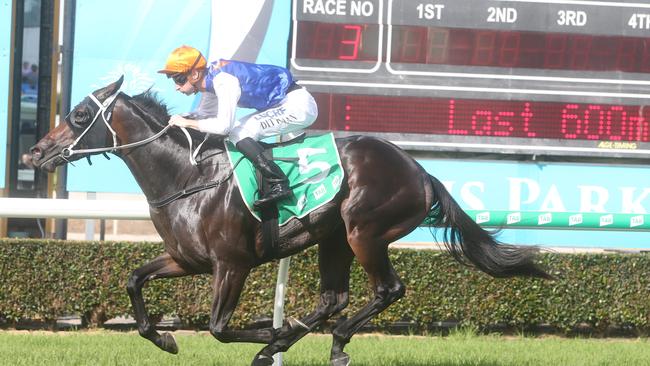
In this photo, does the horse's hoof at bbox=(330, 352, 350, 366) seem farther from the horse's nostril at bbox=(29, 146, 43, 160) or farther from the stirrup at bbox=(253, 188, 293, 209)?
the horse's nostril at bbox=(29, 146, 43, 160)

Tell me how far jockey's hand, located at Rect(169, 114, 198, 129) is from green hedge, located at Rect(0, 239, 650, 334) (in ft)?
7.85

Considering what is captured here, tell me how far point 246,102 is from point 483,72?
10.9 ft

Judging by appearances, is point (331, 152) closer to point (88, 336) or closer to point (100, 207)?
point (100, 207)

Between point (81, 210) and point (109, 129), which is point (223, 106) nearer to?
point (109, 129)

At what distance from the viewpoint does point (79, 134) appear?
414 cm

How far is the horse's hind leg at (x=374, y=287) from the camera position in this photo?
418 cm

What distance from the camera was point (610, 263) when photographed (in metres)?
6.57

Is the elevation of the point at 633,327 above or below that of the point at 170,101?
below

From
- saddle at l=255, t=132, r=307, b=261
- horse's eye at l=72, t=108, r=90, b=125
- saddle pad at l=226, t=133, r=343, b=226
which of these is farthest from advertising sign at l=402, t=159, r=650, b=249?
horse's eye at l=72, t=108, r=90, b=125

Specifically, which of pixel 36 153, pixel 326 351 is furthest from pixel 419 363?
pixel 36 153

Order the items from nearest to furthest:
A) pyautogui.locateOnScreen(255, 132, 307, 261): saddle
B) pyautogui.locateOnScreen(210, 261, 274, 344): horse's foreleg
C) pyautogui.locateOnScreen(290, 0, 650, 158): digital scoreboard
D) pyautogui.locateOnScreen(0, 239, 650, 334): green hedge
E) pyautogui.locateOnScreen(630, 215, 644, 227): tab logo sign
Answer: pyautogui.locateOnScreen(210, 261, 274, 344): horse's foreleg < pyautogui.locateOnScreen(255, 132, 307, 261): saddle < pyautogui.locateOnScreen(630, 215, 644, 227): tab logo sign < pyautogui.locateOnScreen(0, 239, 650, 334): green hedge < pyautogui.locateOnScreen(290, 0, 650, 158): digital scoreboard

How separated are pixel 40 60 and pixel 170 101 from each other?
4.96 feet

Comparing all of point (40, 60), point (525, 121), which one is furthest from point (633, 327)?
point (40, 60)

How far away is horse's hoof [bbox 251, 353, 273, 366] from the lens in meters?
4.02
